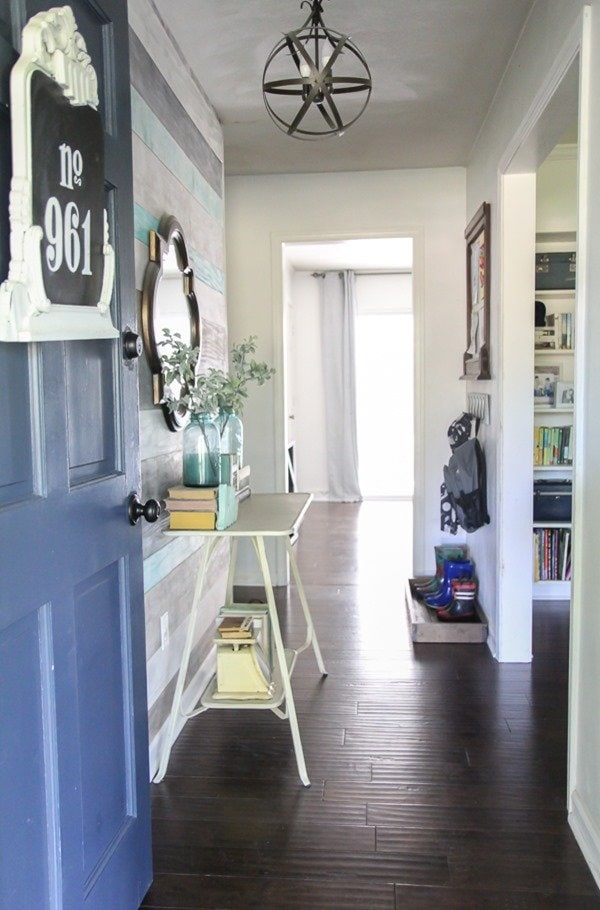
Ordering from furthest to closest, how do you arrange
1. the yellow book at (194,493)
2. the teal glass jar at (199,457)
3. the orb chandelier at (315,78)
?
the teal glass jar at (199,457) < the yellow book at (194,493) < the orb chandelier at (315,78)

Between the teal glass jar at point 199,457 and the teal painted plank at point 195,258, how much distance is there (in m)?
0.59

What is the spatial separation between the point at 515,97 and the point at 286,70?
3.01 ft

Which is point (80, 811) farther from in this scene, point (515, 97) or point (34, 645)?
point (515, 97)

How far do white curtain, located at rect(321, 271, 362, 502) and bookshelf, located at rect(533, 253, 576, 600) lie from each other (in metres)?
3.85

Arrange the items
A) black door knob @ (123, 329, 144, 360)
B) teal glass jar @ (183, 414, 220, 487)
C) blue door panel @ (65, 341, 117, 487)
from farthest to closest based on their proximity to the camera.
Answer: teal glass jar @ (183, 414, 220, 487)
black door knob @ (123, 329, 144, 360)
blue door panel @ (65, 341, 117, 487)

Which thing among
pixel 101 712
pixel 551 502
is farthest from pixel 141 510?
pixel 551 502

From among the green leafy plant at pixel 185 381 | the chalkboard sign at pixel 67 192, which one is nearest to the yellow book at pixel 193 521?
the green leafy plant at pixel 185 381

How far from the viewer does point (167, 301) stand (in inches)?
98.0

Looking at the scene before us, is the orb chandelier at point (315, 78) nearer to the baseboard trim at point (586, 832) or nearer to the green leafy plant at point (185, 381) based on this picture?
the green leafy plant at point (185, 381)

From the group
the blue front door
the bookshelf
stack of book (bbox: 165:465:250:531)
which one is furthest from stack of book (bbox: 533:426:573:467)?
the blue front door

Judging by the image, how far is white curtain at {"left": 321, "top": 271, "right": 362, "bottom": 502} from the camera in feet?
26.0

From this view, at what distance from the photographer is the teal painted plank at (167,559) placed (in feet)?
7.54

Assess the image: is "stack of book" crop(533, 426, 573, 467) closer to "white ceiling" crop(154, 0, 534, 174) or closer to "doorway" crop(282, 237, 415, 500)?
"white ceiling" crop(154, 0, 534, 174)

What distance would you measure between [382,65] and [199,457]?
1.82 m
